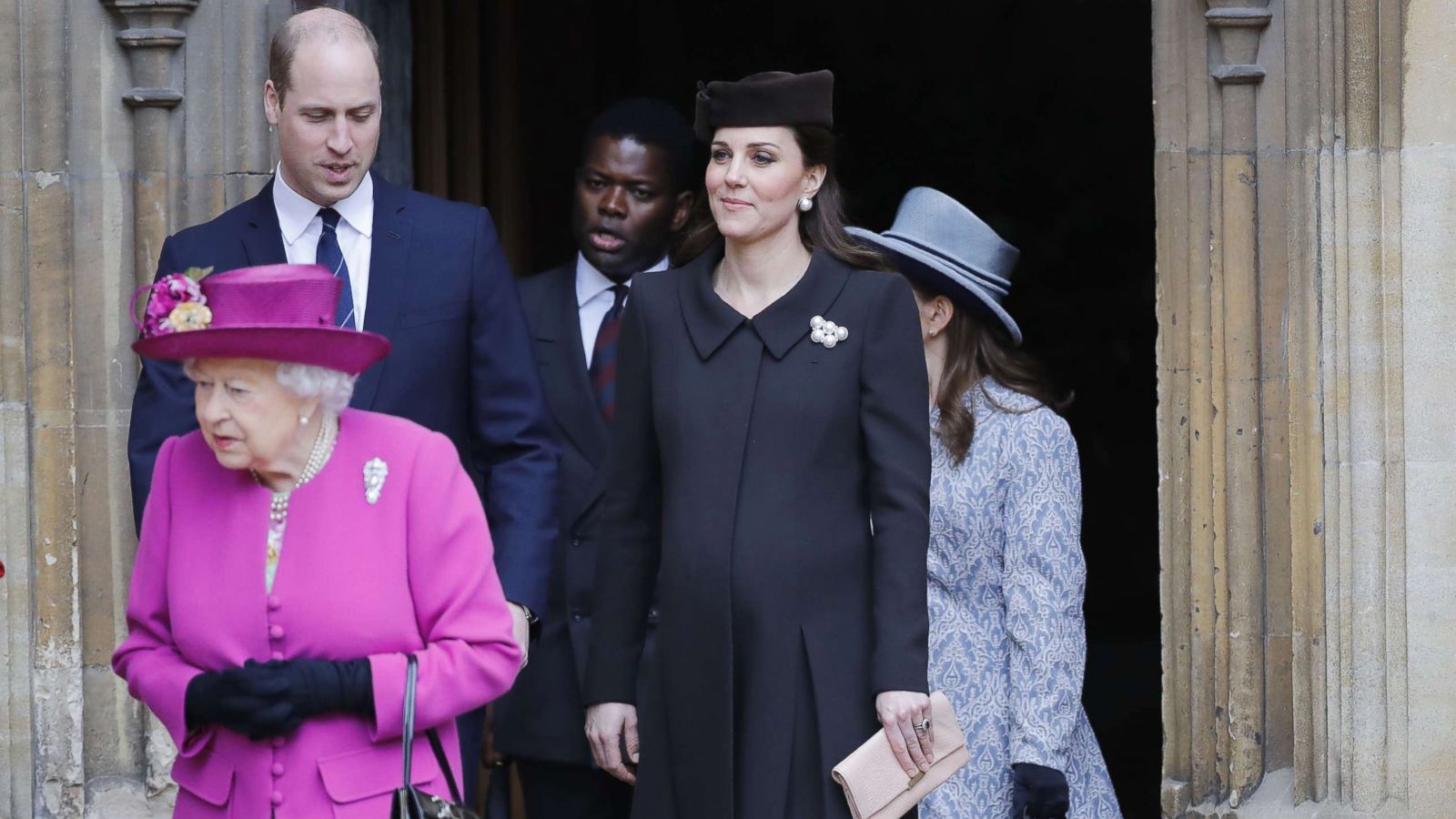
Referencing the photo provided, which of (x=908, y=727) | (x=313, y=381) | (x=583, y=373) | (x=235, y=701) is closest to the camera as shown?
(x=235, y=701)

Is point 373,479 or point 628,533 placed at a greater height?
point 373,479

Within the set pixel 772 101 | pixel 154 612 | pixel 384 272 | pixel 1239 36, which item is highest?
pixel 1239 36

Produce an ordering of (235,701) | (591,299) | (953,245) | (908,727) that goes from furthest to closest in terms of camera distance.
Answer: (591,299)
(953,245)
(908,727)
(235,701)

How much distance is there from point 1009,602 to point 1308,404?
43.2 inches

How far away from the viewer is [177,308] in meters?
3.12

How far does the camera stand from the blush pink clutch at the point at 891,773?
3516mm

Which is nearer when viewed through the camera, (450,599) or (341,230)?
(450,599)

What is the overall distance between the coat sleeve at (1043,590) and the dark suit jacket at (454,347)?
0.91m

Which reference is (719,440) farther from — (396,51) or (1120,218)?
(1120,218)

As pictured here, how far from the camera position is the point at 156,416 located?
3863mm

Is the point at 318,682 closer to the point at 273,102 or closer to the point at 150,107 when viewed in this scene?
the point at 273,102

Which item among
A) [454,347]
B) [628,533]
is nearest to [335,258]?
[454,347]

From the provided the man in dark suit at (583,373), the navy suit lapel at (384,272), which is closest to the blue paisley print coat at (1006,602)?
the man in dark suit at (583,373)

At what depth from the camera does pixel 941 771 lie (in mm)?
3588
